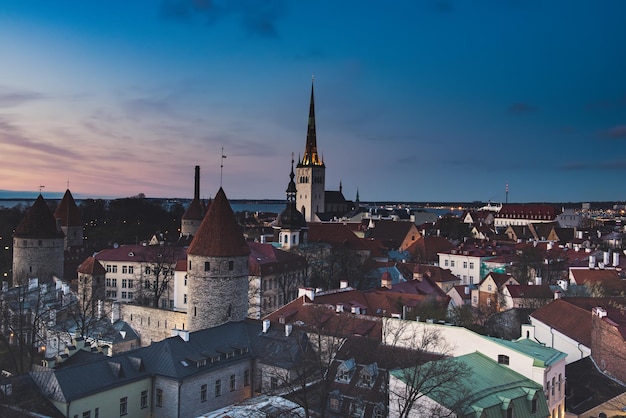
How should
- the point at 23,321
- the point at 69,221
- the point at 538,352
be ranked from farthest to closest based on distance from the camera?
1. the point at 69,221
2. the point at 23,321
3. the point at 538,352

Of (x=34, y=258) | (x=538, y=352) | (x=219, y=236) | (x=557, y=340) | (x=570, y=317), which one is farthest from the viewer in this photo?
(x=34, y=258)

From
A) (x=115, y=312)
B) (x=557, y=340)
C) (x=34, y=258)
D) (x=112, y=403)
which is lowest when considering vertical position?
(x=112, y=403)

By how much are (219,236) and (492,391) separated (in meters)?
15.2

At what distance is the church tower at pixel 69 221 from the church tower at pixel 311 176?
4360cm

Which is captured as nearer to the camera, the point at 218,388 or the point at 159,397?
the point at 159,397

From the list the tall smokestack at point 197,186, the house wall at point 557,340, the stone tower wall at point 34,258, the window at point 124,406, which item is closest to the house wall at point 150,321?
the window at point 124,406

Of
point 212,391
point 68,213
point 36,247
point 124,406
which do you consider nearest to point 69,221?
point 68,213

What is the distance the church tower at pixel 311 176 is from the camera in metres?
97.7

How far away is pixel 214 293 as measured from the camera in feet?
95.8

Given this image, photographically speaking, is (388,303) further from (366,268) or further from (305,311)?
(366,268)

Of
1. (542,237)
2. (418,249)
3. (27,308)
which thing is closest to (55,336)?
(27,308)

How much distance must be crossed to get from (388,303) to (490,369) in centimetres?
1340

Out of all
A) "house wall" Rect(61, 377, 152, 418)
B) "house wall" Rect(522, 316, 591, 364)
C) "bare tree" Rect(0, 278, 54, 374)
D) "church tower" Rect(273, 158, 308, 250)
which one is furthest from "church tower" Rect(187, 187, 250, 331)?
"church tower" Rect(273, 158, 308, 250)

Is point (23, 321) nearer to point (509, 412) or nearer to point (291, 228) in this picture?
point (509, 412)
